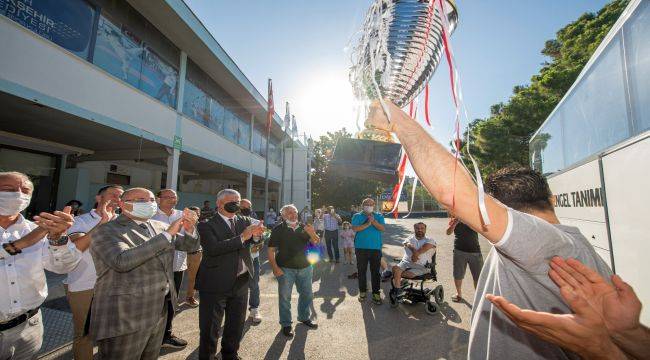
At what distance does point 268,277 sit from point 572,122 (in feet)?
23.8

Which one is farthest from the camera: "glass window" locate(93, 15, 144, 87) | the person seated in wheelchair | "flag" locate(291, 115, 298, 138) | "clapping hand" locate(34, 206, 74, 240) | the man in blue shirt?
"flag" locate(291, 115, 298, 138)

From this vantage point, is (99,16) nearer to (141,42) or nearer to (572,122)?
(141,42)

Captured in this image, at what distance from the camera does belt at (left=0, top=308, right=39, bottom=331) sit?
6.75ft

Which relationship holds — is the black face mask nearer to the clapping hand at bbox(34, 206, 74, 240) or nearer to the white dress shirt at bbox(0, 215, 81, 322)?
the white dress shirt at bbox(0, 215, 81, 322)

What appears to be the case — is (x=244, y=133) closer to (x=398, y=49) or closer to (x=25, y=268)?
(x=25, y=268)

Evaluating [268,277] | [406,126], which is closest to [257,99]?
[268,277]

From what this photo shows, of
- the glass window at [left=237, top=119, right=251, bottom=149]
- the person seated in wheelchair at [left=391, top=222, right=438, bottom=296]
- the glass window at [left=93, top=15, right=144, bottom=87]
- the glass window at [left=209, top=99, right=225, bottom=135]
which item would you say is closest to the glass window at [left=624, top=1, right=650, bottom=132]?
the person seated in wheelchair at [left=391, top=222, right=438, bottom=296]

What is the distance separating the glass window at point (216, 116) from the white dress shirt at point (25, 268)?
1145 cm

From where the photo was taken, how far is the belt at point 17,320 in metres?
2.06

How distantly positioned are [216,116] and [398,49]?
13697 millimetres

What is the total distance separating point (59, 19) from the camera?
6.49 meters

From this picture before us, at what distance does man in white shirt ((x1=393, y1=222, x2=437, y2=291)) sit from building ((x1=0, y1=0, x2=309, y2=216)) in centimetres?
796

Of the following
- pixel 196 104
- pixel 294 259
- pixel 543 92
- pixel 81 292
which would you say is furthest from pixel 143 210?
pixel 543 92

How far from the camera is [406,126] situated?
1.15 meters
